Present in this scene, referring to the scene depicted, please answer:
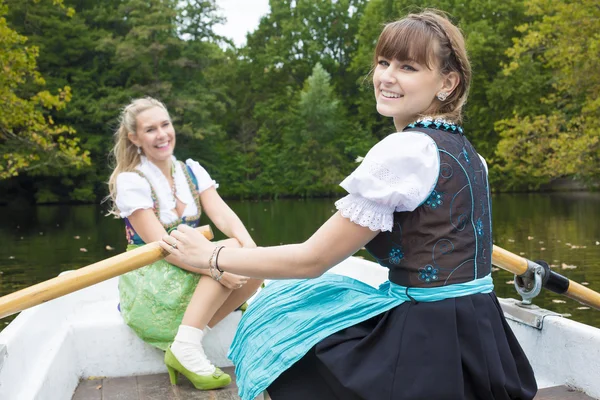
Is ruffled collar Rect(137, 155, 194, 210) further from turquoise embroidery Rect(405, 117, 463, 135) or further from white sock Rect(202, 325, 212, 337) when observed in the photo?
turquoise embroidery Rect(405, 117, 463, 135)

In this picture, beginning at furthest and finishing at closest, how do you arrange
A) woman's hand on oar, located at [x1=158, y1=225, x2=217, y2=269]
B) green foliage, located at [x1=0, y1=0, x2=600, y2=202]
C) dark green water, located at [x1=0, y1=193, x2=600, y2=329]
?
green foliage, located at [x1=0, y1=0, x2=600, y2=202] → dark green water, located at [x1=0, y1=193, x2=600, y2=329] → woman's hand on oar, located at [x1=158, y1=225, x2=217, y2=269]

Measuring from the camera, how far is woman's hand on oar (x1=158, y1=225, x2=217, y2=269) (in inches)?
68.2

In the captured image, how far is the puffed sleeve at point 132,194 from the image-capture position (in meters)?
3.13

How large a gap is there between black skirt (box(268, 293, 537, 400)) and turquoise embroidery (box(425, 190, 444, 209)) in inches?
9.1

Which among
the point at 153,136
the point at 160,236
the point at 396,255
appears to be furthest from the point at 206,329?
the point at 396,255

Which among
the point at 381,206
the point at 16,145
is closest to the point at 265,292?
the point at 381,206

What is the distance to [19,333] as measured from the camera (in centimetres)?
259

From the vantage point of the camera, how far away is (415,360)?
5.00 ft

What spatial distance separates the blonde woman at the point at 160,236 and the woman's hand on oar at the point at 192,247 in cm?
105

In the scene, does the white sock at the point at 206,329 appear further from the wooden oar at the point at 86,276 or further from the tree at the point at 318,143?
the tree at the point at 318,143

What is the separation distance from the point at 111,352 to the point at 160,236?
614 mm

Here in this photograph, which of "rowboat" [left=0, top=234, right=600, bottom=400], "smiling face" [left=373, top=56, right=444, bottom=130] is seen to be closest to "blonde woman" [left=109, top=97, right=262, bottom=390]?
"rowboat" [left=0, top=234, right=600, bottom=400]

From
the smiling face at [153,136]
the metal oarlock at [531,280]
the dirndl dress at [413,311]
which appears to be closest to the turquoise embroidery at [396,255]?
the dirndl dress at [413,311]

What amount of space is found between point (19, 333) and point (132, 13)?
27128mm
